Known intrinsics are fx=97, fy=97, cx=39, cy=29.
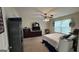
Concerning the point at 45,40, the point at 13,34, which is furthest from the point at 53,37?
the point at 13,34

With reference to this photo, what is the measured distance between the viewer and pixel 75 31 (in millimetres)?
1694

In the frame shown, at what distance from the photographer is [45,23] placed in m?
1.81

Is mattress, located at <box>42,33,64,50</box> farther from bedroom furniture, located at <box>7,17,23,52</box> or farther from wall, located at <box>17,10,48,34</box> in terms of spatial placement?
bedroom furniture, located at <box>7,17,23,52</box>

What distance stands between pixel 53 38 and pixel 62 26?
28 centimetres

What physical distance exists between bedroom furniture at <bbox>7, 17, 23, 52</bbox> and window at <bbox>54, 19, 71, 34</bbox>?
673mm

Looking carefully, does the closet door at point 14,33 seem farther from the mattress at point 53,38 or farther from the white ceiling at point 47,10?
the mattress at point 53,38

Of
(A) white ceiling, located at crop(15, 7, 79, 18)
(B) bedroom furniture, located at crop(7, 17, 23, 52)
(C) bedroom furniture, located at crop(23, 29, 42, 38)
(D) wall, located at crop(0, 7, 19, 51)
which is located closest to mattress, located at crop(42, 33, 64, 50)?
(C) bedroom furniture, located at crop(23, 29, 42, 38)

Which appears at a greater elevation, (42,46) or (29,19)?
(29,19)

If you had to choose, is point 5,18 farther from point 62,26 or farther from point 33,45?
point 62,26

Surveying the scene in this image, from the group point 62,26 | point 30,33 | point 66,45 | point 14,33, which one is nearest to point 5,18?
point 14,33

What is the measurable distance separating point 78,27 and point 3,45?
133 centimetres

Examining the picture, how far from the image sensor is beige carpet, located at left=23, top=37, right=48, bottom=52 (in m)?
1.73
